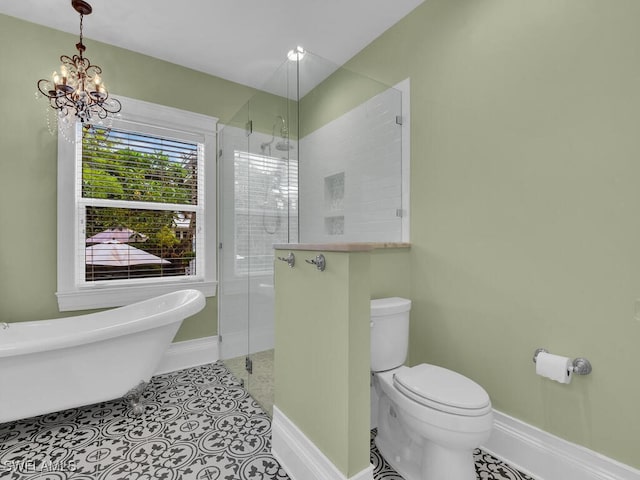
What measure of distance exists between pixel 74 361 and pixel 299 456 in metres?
1.38

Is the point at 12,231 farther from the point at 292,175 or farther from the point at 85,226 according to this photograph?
the point at 292,175

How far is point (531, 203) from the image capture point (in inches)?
60.3

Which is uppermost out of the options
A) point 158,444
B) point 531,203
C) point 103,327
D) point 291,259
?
point 531,203

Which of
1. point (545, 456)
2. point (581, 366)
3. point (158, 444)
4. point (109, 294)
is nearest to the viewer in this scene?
point (581, 366)

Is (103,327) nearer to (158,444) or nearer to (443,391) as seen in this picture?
(158,444)

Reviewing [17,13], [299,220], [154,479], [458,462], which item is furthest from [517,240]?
[17,13]

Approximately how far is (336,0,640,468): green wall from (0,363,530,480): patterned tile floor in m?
0.54

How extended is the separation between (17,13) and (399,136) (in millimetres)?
2792

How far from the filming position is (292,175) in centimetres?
217

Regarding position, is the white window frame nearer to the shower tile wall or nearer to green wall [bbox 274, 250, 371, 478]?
the shower tile wall

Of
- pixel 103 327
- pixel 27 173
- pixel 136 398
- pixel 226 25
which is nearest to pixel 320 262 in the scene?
pixel 136 398

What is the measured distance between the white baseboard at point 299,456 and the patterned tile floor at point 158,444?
5cm

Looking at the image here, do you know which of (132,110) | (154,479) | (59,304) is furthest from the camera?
(132,110)

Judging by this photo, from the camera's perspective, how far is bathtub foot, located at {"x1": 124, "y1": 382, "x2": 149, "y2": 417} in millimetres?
2002
